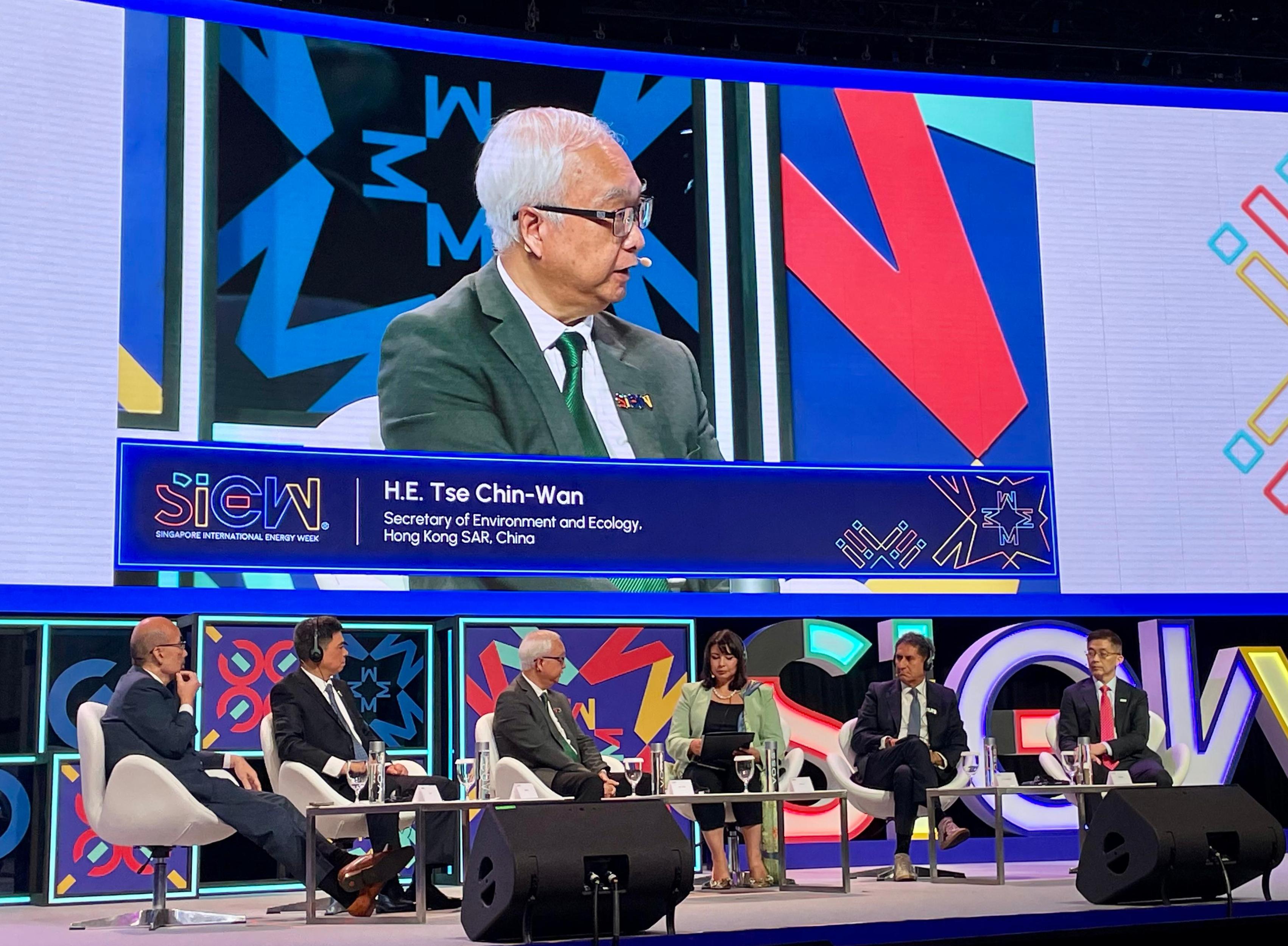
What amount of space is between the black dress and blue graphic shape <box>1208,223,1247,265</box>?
3425 millimetres

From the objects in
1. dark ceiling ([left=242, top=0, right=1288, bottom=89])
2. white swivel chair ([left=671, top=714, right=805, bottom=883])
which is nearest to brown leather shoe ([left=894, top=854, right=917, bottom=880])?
white swivel chair ([left=671, top=714, right=805, bottom=883])

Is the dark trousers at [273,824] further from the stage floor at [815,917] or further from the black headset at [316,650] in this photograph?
the black headset at [316,650]

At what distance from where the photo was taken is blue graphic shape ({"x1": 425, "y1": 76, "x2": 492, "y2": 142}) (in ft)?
22.5

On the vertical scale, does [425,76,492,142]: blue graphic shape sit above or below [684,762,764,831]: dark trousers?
above

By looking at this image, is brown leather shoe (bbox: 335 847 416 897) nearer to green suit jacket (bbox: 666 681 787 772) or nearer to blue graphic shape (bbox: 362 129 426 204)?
green suit jacket (bbox: 666 681 787 772)

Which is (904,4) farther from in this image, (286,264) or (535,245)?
(286,264)

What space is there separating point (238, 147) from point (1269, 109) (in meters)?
5.02

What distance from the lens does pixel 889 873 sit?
641 cm

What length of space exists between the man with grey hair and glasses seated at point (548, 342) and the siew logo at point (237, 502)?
44cm

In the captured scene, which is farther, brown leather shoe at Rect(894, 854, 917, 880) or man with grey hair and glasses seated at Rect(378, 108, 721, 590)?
man with grey hair and glasses seated at Rect(378, 108, 721, 590)

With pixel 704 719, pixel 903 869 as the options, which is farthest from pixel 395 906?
pixel 903 869

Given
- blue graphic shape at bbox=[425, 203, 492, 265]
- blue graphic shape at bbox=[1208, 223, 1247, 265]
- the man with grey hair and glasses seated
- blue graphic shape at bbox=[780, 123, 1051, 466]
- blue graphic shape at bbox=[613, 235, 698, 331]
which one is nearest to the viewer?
the man with grey hair and glasses seated

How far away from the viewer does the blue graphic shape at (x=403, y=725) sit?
6539 mm

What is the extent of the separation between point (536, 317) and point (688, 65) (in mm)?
1416
